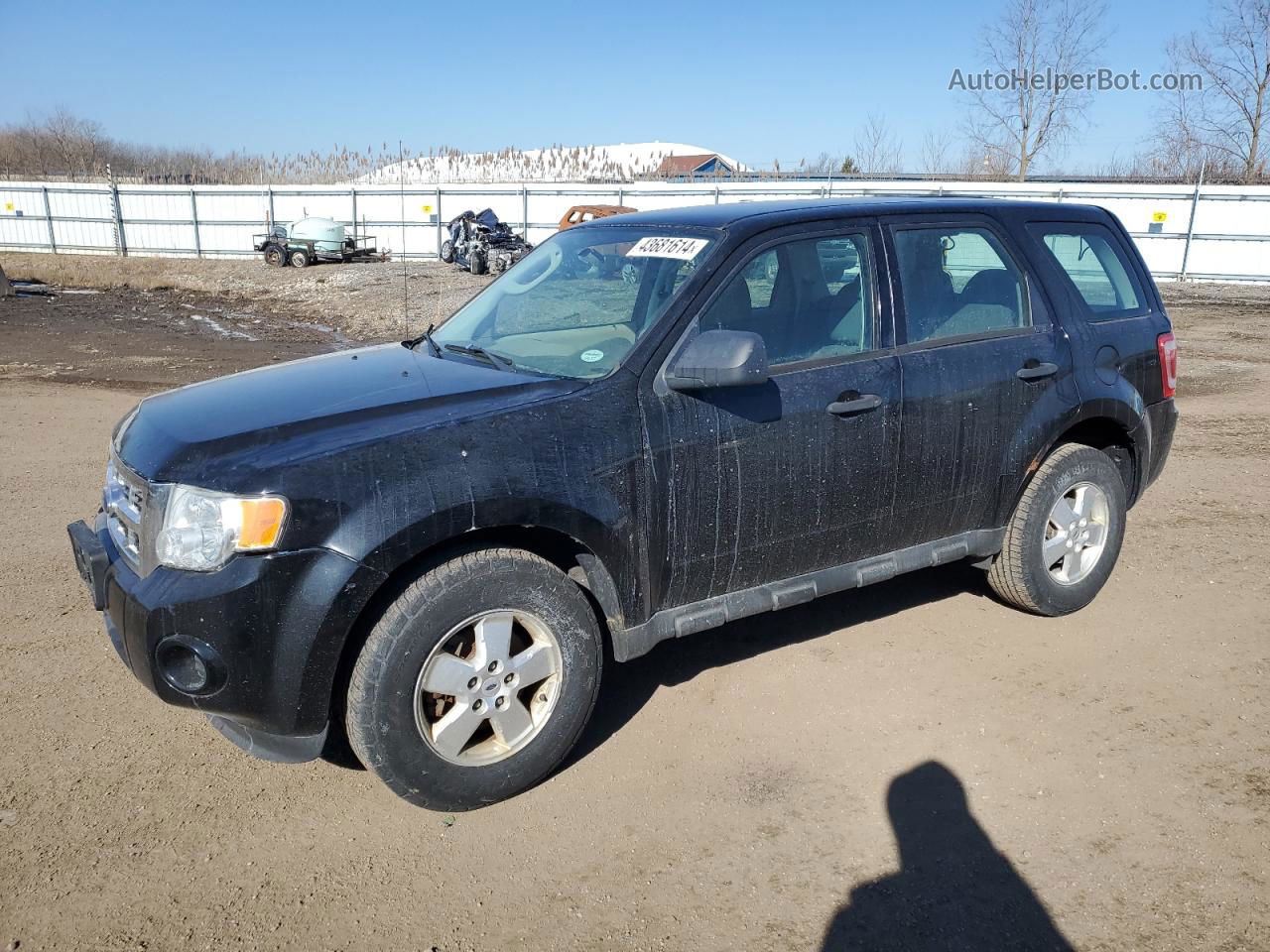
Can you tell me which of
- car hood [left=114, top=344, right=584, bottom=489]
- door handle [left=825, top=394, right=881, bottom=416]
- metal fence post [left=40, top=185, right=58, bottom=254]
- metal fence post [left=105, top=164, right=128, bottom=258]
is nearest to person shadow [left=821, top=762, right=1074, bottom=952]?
door handle [left=825, top=394, right=881, bottom=416]

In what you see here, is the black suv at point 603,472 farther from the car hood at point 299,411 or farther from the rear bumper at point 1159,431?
the rear bumper at point 1159,431

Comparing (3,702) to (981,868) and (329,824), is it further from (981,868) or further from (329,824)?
(981,868)

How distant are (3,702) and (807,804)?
3168mm

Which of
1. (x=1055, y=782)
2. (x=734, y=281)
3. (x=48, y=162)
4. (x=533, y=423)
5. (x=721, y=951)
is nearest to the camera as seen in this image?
(x=721, y=951)

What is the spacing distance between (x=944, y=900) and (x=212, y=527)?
241 cm

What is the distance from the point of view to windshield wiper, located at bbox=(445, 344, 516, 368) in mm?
3871

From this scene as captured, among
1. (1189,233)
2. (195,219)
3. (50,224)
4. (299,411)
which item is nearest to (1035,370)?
(299,411)

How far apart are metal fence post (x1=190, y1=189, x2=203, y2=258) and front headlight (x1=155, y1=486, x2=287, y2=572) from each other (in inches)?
1314

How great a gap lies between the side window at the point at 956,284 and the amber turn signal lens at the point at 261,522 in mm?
2565

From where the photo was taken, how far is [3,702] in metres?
4.00

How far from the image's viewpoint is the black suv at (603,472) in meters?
2.99

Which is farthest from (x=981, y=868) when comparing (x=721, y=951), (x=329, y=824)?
(x=329, y=824)

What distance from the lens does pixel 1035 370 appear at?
4.41m

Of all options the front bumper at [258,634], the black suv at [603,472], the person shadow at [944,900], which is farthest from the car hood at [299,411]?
the person shadow at [944,900]
